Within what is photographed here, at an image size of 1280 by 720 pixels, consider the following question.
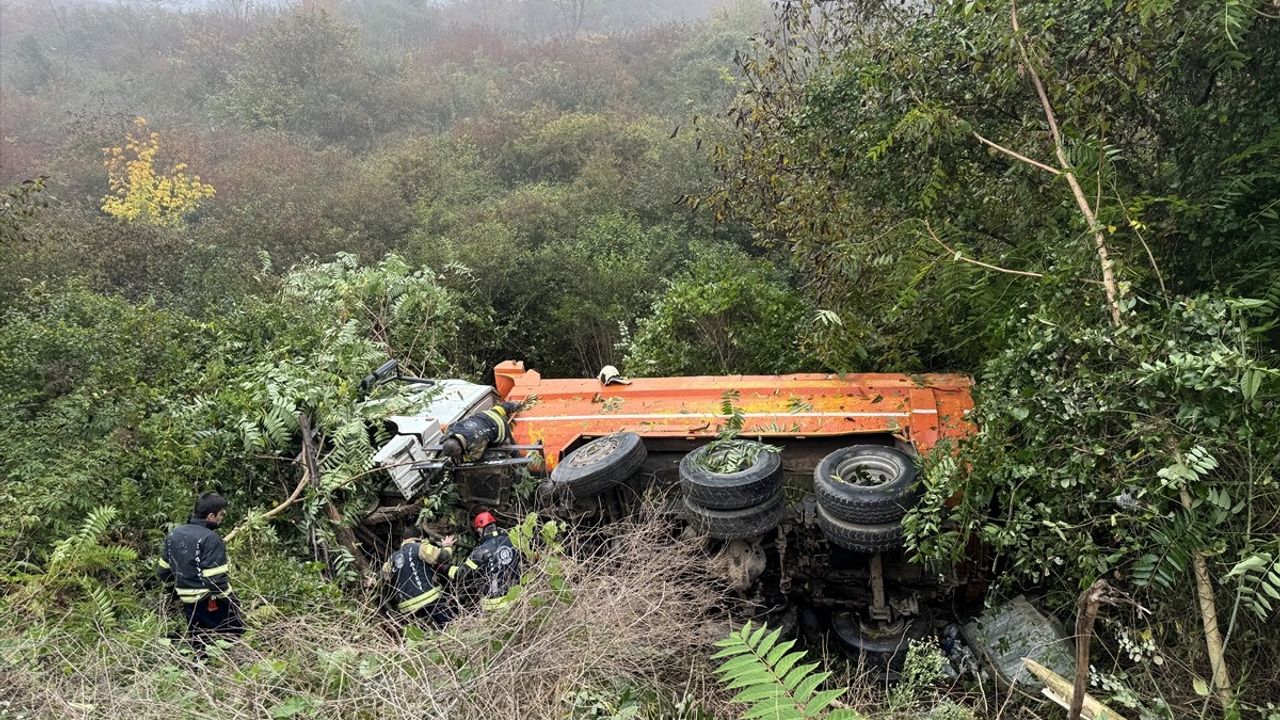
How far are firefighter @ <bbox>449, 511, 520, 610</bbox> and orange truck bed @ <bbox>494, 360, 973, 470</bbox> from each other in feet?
2.99

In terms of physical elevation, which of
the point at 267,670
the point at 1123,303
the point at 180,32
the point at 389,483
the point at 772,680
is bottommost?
the point at 389,483

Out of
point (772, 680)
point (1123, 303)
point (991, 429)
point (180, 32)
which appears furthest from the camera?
point (180, 32)

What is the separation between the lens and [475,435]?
5008 mm

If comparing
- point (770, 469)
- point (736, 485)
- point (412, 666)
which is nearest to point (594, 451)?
point (736, 485)

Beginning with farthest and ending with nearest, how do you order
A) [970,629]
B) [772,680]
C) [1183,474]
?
[970,629] < [1183,474] < [772,680]

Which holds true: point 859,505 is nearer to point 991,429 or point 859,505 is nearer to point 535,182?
point 991,429

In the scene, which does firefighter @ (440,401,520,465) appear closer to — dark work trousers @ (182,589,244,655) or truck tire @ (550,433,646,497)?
truck tire @ (550,433,646,497)

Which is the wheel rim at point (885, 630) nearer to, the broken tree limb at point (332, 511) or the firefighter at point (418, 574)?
the firefighter at point (418, 574)

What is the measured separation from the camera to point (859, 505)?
12.7 feet

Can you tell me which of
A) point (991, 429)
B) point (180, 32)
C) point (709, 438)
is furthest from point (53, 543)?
point (180, 32)

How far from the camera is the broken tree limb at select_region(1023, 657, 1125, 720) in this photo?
2.75 meters

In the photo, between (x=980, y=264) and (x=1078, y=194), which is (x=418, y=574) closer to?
(x=980, y=264)

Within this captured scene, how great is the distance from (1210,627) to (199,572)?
15.7 ft

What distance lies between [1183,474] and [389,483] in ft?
14.2
